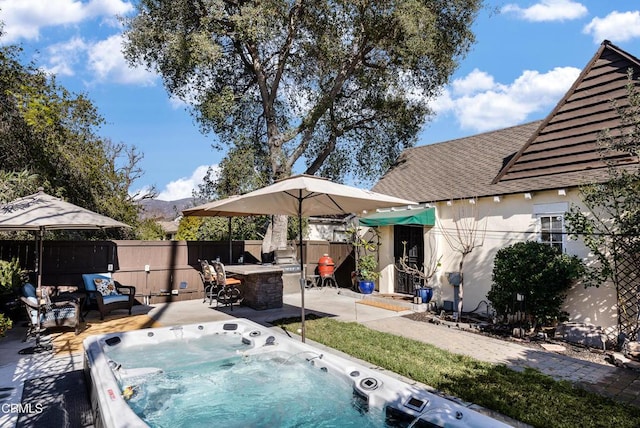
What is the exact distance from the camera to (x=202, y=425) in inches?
183

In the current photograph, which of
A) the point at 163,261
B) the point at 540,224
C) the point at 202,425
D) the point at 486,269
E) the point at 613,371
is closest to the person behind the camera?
the point at 202,425

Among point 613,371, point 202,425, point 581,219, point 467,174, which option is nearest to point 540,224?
point 581,219

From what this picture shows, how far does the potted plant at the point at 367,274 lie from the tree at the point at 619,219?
6.53 m

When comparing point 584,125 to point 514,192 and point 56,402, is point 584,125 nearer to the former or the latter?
point 514,192

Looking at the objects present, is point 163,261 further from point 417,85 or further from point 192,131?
point 417,85

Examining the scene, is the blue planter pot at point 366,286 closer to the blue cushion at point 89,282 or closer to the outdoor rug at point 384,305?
the outdoor rug at point 384,305

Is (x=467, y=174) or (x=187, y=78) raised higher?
(x=187, y=78)

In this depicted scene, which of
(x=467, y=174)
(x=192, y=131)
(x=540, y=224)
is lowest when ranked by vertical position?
(x=540, y=224)

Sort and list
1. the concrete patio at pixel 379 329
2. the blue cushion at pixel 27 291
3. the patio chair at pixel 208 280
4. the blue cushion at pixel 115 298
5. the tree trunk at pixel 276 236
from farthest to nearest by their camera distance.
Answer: the tree trunk at pixel 276 236
the patio chair at pixel 208 280
the blue cushion at pixel 115 298
the blue cushion at pixel 27 291
the concrete patio at pixel 379 329

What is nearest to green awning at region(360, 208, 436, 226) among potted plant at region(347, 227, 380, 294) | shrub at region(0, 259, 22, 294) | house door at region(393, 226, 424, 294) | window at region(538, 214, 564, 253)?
house door at region(393, 226, 424, 294)

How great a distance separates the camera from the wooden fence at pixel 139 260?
10.0m

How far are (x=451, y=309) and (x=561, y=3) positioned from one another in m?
10.8

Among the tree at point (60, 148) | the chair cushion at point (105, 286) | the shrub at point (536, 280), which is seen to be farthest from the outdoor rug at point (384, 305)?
the tree at point (60, 148)

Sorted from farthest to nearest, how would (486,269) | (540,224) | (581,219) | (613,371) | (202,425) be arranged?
→ (486,269), (540,224), (581,219), (613,371), (202,425)
